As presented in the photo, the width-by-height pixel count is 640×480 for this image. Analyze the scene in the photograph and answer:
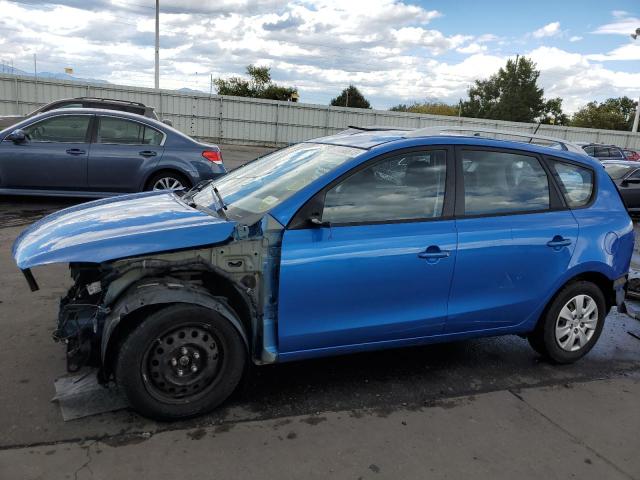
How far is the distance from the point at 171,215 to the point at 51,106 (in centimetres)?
1043

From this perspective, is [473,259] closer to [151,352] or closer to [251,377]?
[251,377]

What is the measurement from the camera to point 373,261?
11.2 feet

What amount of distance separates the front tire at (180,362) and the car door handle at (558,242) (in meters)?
2.36

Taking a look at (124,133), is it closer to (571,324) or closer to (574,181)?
(574,181)

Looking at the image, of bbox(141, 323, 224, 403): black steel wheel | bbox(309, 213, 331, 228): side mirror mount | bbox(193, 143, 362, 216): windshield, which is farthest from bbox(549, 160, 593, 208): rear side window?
bbox(141, 323, 224, 403): black steel wheel

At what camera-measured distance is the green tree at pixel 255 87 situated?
2188 inches

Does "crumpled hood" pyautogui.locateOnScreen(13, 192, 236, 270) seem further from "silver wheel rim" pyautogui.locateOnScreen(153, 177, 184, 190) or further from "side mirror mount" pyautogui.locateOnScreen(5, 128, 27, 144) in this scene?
"side mirror mount" pyautogui.locateOnScreen(5, 128, 27, 144)

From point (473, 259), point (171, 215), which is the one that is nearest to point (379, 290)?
point (473, 259)

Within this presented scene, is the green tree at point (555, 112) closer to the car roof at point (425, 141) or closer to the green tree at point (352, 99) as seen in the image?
the green tree at point (352, 99)

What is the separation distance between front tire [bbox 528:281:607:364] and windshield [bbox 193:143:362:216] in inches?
78.7

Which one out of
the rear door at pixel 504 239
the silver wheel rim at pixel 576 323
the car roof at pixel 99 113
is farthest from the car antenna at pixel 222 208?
the car roof at pixel 99 113

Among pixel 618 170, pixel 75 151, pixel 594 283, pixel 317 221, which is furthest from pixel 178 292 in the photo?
pixel 618 170

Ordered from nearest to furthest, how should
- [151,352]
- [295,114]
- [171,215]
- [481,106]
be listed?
1. [151,352]
2. [171,215]
3. [295,114]
4. [481,106]

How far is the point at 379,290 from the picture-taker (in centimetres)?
345
